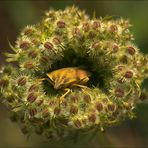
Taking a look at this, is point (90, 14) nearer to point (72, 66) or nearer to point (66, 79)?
point (72, 66)

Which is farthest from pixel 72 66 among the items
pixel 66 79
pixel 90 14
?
pixel 90 14

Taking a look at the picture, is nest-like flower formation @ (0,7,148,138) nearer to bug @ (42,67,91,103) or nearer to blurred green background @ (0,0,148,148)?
bug @ (42,67,91,103)

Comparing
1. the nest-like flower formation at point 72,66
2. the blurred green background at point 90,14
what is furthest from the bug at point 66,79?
the blurred green background at point 90,14

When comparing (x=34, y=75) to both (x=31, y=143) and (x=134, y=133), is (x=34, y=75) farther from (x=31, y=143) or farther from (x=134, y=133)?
(x=134, y=133)

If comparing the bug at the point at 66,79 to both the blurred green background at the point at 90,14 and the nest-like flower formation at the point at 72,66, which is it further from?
the blurred green background at the point at 90,14

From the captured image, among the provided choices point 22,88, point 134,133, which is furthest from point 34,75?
point 134,133
